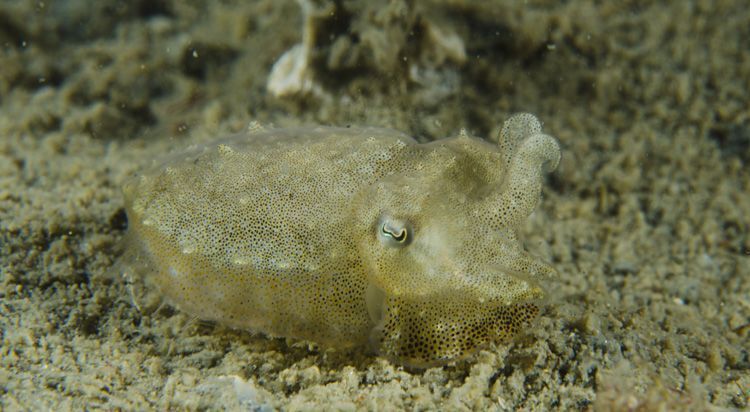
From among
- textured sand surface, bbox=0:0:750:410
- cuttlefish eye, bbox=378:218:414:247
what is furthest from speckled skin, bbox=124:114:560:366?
textured sand surface, bbox=0:0:750:410

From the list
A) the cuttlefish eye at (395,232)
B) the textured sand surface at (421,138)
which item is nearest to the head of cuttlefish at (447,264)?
the cuttlefish eye at (395,232)

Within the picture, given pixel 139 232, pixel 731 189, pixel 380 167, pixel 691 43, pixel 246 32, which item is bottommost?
pixel 139 232

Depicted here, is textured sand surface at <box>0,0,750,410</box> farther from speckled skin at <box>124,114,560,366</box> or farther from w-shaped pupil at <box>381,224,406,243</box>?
w-shaped pupil at <box>381,224,406,243</box>

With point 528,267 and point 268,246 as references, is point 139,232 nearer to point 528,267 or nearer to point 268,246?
point 268,246

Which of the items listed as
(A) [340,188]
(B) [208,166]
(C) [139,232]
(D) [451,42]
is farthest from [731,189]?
(C) [139,232]

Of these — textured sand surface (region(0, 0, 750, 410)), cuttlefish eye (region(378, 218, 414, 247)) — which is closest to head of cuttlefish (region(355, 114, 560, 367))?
cuttlefish eye (region(378, 218, 414, 247))

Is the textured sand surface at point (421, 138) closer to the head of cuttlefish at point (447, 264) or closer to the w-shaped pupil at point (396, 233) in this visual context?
the head of cuttlefish at point (447, 264)

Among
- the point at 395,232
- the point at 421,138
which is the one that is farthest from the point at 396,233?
the point at 421,138
